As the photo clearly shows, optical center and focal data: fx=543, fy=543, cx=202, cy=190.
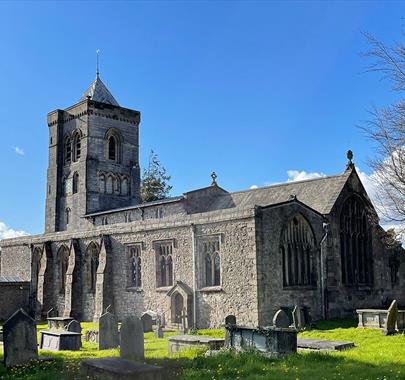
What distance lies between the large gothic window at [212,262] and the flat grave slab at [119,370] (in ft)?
39.6

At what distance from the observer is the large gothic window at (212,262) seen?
22.7m

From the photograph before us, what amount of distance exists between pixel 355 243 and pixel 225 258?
26.4ft

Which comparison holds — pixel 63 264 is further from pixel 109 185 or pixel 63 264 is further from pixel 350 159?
pixel 350 159

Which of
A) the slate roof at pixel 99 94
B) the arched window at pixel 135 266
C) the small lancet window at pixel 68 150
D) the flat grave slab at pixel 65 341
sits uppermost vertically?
the slate roof at pixel 99 94

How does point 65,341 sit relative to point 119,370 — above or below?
below

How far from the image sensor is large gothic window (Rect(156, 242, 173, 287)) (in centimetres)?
2466

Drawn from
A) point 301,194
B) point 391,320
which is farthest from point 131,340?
point 301,194

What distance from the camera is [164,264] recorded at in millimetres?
24906

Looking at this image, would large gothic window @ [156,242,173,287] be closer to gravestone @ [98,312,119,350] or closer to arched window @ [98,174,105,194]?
gravestone @ [98,312,119,350]

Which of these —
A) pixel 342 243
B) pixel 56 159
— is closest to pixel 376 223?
pixel 342 243

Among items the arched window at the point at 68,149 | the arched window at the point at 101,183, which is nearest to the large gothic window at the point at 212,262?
the arched window at the point at 101,183

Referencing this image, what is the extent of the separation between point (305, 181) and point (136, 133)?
22.0 m

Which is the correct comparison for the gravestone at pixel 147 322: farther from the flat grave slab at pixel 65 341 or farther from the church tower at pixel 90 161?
the church tower at pixel 90 161

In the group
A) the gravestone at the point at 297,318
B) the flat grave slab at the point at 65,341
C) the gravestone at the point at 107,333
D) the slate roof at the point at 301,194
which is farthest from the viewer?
the slate roof at the point at 301,194
